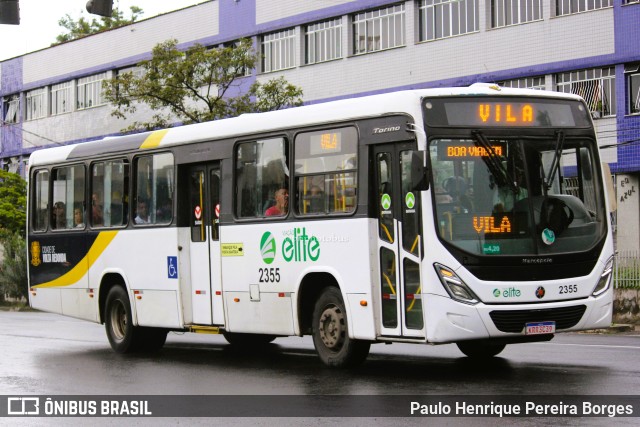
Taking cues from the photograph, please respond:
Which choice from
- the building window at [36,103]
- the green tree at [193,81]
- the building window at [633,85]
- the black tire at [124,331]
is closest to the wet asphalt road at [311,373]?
the black tire at [124,331]

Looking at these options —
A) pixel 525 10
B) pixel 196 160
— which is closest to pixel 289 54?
pixel 525 10

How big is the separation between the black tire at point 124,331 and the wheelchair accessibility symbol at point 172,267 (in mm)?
1229

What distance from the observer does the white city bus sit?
503 inches

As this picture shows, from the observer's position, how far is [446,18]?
38750 mm

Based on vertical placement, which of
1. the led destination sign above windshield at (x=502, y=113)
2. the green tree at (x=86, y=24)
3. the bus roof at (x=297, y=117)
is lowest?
the led destination sign above windshield at (x=502, y=113)

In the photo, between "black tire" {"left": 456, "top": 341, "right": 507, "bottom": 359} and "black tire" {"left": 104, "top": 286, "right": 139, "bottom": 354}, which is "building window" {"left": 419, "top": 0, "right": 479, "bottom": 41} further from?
"black tire" {"left": 456, "top": 341, "right": 507, "bottom": 359}

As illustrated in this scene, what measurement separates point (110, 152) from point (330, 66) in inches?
969

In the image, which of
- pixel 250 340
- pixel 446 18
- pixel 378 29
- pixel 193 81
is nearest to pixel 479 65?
pixel 446 18

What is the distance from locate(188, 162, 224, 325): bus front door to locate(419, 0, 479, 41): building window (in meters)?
22.3

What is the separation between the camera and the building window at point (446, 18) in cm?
3791

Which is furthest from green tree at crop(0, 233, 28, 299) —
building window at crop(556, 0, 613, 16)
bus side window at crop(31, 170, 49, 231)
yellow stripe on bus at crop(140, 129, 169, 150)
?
yellow stripe on bus at crop(140, 129, 169, 150)

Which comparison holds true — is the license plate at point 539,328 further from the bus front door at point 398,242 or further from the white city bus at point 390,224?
the bus front door at point 398,242

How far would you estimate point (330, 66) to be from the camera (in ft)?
141

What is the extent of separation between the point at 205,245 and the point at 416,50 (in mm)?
24150
